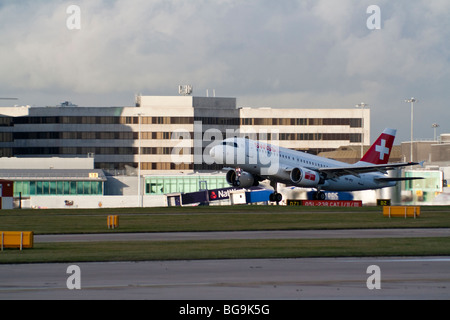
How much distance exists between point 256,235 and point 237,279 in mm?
24040

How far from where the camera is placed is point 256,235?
49938mm

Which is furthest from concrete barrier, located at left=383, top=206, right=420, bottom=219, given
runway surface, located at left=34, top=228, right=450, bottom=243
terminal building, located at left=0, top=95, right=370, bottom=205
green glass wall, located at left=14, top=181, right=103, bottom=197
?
terminal building, located at left=0, top=95, right=370, bottom=205

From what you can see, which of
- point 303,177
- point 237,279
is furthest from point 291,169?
point 237,279

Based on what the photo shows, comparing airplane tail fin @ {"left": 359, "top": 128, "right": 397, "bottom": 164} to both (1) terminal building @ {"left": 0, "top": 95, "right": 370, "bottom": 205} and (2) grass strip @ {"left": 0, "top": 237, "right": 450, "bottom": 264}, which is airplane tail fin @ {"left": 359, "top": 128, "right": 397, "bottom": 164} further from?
(1) terminal building @ {"left": 0, "top": 95, "right": 370, "bottom": 205}

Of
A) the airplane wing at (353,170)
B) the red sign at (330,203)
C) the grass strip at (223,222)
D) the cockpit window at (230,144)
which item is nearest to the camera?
the grass strip at (223,222)

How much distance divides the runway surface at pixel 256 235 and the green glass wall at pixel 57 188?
83.1 m

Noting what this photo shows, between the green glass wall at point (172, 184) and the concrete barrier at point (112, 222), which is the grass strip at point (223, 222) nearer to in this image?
the concrete barrier at point (112, 222)

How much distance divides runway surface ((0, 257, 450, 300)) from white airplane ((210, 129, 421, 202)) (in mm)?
43179

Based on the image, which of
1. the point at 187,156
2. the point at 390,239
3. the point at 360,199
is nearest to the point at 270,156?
the point at 360,199

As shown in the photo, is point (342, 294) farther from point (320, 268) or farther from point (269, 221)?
point (269, 221)

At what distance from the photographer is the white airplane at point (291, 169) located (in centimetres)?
7550

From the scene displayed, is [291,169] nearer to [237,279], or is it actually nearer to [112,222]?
[112,222]

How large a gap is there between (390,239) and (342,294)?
2229 cm

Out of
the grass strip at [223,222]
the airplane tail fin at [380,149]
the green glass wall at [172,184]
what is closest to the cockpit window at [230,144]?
the grass strip at [223,222]
